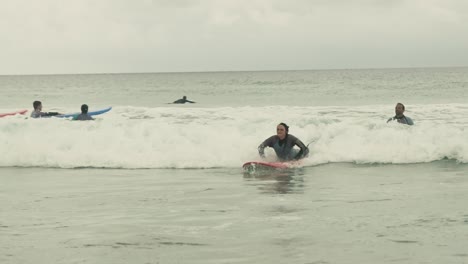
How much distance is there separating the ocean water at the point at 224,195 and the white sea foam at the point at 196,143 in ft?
0.14

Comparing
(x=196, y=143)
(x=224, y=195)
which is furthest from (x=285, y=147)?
(x=224, y=195)

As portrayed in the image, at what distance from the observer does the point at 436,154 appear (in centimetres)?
1570

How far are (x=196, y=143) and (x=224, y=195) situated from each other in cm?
625

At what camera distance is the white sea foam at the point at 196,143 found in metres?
15.5

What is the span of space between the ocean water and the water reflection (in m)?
0.02

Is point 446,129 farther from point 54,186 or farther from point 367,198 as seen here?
point 54,186

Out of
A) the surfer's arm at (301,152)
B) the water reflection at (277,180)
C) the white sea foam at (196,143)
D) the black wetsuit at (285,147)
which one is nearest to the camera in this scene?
the water reflection at (277,180)

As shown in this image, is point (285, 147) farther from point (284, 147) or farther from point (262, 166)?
point (262, 166)

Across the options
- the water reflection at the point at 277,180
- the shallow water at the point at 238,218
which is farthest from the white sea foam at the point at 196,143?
the shallow water at the point at 238,218

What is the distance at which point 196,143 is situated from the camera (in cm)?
1661

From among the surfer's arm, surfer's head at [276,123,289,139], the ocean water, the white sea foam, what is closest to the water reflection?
the ocean water

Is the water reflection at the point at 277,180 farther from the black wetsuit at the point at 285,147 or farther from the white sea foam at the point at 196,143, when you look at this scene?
the white sea foam at the point at 196,143

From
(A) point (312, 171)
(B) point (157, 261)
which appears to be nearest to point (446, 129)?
(A) point (312, 171)

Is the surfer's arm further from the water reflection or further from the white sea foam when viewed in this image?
the water reflection
